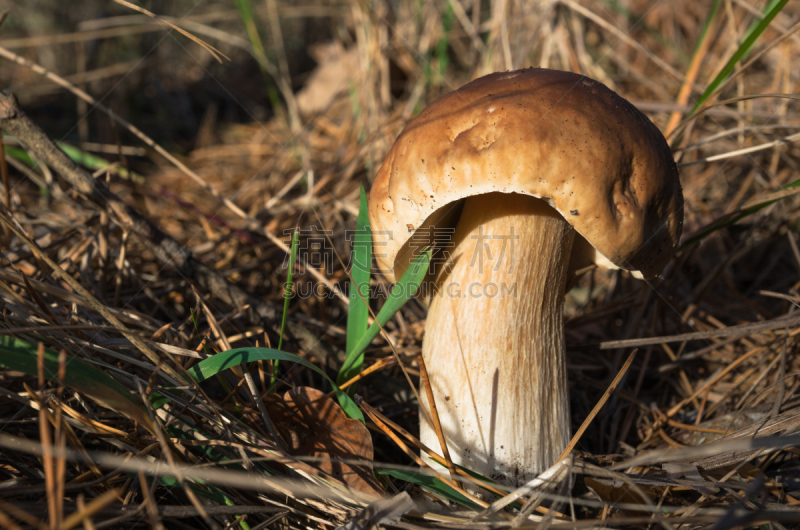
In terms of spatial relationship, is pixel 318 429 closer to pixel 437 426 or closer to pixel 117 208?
pixel 437 426

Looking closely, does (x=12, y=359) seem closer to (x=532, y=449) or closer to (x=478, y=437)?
(x=478, y=437)

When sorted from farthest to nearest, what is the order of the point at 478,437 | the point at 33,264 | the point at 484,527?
the point at 33,264, the point at 478,437, the point at 484,527

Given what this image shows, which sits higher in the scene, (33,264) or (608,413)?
(33,264)

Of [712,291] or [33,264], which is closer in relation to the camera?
[33,264]

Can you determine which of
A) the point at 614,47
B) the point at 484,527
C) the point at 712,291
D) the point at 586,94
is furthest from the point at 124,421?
the point at 614,47

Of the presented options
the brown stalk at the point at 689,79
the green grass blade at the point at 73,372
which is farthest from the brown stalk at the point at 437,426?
the brown stalk at the point at 689,79

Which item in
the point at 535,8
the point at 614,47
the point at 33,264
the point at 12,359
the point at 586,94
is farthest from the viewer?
the point at 614,47

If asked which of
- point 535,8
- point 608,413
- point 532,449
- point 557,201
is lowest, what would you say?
point 608,413
